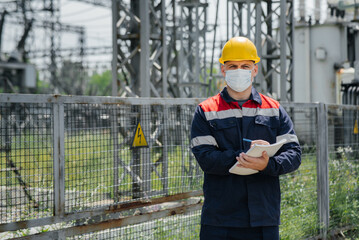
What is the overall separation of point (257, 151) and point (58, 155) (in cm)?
164

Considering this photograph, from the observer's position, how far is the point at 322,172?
21.9 feet

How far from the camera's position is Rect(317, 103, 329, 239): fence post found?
6.65 m

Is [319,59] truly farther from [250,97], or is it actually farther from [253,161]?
[253,161]

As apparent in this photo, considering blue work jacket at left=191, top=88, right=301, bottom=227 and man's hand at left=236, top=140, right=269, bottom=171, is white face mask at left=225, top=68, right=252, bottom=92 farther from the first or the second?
man's hand at left=236, top=140, right=269, bottom=171

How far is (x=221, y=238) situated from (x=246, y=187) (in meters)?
0.39

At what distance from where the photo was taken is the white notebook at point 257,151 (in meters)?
3.10

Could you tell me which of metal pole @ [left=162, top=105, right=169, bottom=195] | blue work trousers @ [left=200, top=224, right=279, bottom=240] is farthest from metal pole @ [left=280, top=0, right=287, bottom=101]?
blue work trousers @ [left=200, top=224, right=279, bottom=240]

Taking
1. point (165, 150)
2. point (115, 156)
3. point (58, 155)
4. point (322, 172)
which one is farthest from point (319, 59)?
point (58, 155)

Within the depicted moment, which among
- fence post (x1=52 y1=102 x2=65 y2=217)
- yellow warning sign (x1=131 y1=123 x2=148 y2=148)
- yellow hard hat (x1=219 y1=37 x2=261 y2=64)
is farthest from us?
yellow warning sign (x1=131 y1=123 x2=148 y2=148)

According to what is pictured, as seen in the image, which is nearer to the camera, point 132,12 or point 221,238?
point 221,238

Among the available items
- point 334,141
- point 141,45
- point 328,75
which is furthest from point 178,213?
point 328,75

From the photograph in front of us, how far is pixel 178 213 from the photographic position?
4938mm

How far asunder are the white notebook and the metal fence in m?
1.47

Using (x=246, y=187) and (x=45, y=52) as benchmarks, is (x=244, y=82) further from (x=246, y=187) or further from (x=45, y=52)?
(x=45, y=52)
